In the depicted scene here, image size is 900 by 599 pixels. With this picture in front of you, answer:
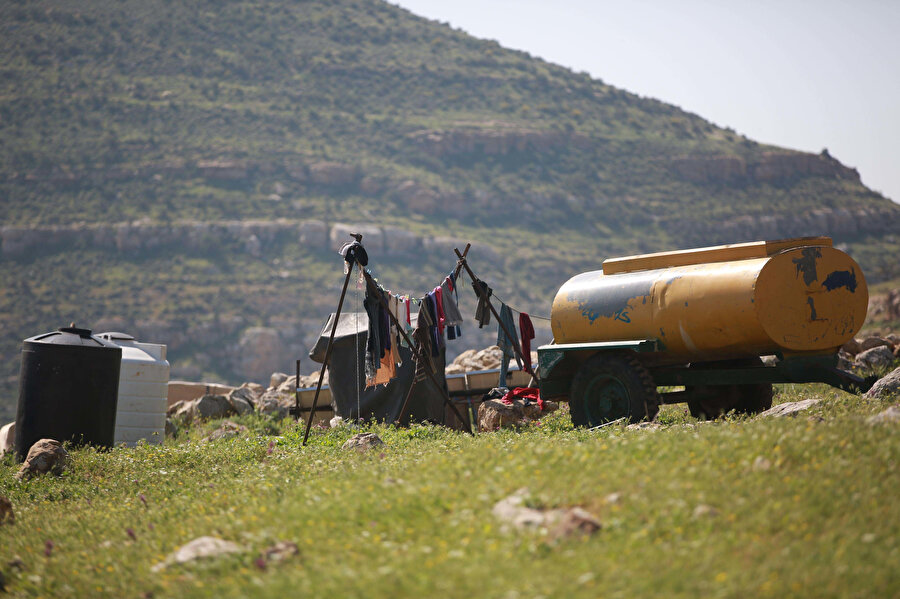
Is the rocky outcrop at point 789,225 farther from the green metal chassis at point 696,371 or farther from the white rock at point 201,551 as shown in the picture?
the white rock at point 201,551

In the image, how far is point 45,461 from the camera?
11781 millimetres

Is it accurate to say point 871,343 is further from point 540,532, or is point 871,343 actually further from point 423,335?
point 540,532

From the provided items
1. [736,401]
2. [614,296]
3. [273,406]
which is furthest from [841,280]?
[273,406]

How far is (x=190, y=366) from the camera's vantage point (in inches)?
2603

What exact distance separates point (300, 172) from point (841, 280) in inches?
3233

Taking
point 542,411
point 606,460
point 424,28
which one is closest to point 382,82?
point 424,28

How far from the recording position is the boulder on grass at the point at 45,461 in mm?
11695

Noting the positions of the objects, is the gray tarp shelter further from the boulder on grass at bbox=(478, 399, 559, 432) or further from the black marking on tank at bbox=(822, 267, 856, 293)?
the black marking on tank at bbox=(822, 267, 856, 293)

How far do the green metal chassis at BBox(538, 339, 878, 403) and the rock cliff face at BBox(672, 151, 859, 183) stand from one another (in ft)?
281

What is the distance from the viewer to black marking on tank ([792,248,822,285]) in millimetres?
10469

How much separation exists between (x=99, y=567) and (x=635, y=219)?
84.3m

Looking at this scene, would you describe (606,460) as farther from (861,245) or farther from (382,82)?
(382,82)

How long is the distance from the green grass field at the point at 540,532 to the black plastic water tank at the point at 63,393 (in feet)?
16.0

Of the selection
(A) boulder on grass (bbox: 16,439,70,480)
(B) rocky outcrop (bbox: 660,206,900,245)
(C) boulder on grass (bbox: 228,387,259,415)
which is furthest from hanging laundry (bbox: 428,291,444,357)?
(B) rocky outcrop (bbox: 660,206,900,245)
